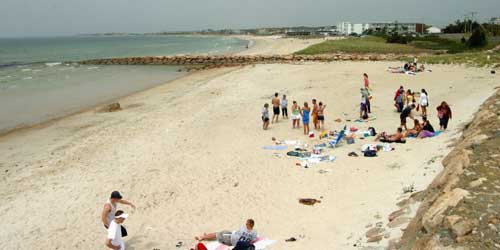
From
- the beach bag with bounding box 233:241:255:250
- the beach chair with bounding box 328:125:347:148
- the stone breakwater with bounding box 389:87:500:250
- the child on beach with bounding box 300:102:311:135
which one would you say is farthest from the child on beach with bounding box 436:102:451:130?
the beach bag with bounding box 233:241:255:250

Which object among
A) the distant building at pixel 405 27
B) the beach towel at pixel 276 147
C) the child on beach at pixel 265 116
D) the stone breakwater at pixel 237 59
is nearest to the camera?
the beach towel at pixel 276 147

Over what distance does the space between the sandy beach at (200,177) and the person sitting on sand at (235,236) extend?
457 mm

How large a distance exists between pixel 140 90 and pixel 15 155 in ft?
58.7

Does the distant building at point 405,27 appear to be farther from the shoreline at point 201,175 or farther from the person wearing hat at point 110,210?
the person wearing hat at point 110,210

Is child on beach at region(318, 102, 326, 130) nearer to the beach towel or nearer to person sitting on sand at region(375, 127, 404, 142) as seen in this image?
the beach towel

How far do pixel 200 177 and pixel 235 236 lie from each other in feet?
14.1

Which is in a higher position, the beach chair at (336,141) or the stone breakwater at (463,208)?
the stone breakwater at (463,208)

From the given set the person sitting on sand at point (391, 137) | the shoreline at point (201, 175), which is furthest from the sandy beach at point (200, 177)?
the person sitting on sand at point (391, 137)

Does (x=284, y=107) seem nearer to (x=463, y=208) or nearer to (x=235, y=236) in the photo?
(x=235, y=236)

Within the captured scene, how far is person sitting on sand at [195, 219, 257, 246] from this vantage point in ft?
25.0

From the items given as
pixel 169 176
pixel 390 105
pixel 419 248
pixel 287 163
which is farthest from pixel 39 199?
pixel 390 105

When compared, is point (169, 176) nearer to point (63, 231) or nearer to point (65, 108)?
point (63, 231)

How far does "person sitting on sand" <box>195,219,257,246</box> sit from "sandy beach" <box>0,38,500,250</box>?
46cm

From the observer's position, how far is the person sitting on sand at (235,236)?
7625 millimetres
